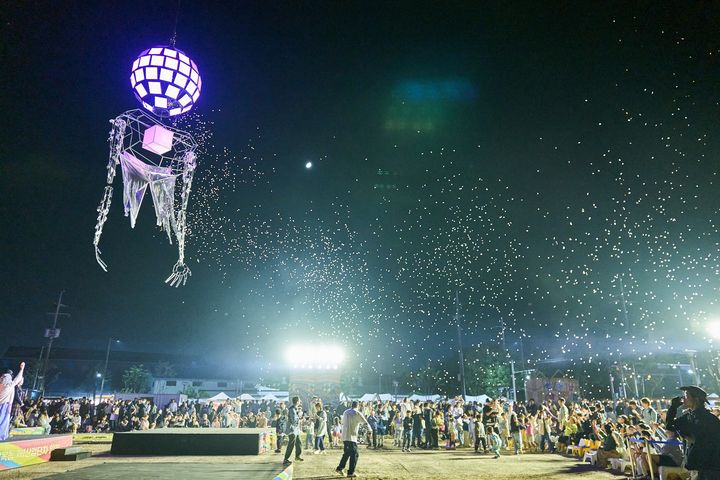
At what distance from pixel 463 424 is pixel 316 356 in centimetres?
1182

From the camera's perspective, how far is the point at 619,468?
11.4 meters

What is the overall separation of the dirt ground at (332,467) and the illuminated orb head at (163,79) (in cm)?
691

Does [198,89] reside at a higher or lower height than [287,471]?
higher

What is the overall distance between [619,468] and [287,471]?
9394 millimetres

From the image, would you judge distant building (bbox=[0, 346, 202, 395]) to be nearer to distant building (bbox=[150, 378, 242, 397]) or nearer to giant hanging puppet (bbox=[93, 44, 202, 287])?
distant building (bbox=[150, 378, 242, 397])

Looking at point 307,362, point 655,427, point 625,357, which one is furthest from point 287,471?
point 625,357

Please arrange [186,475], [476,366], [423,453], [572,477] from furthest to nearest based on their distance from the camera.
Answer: [476,366] → [423,453] → [572,477] → [186,475]

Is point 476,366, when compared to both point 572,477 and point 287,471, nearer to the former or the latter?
point 572,477

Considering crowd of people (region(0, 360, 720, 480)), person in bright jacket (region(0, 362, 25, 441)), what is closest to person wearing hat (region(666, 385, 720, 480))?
crowd of people (region(0, 360, 720, 480))

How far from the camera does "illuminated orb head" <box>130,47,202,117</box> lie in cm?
766

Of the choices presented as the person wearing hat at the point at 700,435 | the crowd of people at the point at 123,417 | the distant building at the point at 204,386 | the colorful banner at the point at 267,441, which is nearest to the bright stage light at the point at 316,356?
the crowd of people at the point at 123,417

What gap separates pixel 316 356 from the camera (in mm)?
28297

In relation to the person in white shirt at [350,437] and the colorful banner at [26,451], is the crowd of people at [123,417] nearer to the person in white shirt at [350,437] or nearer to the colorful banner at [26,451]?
the colorful banner at [26,451]

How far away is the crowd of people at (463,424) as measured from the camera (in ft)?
19.2
